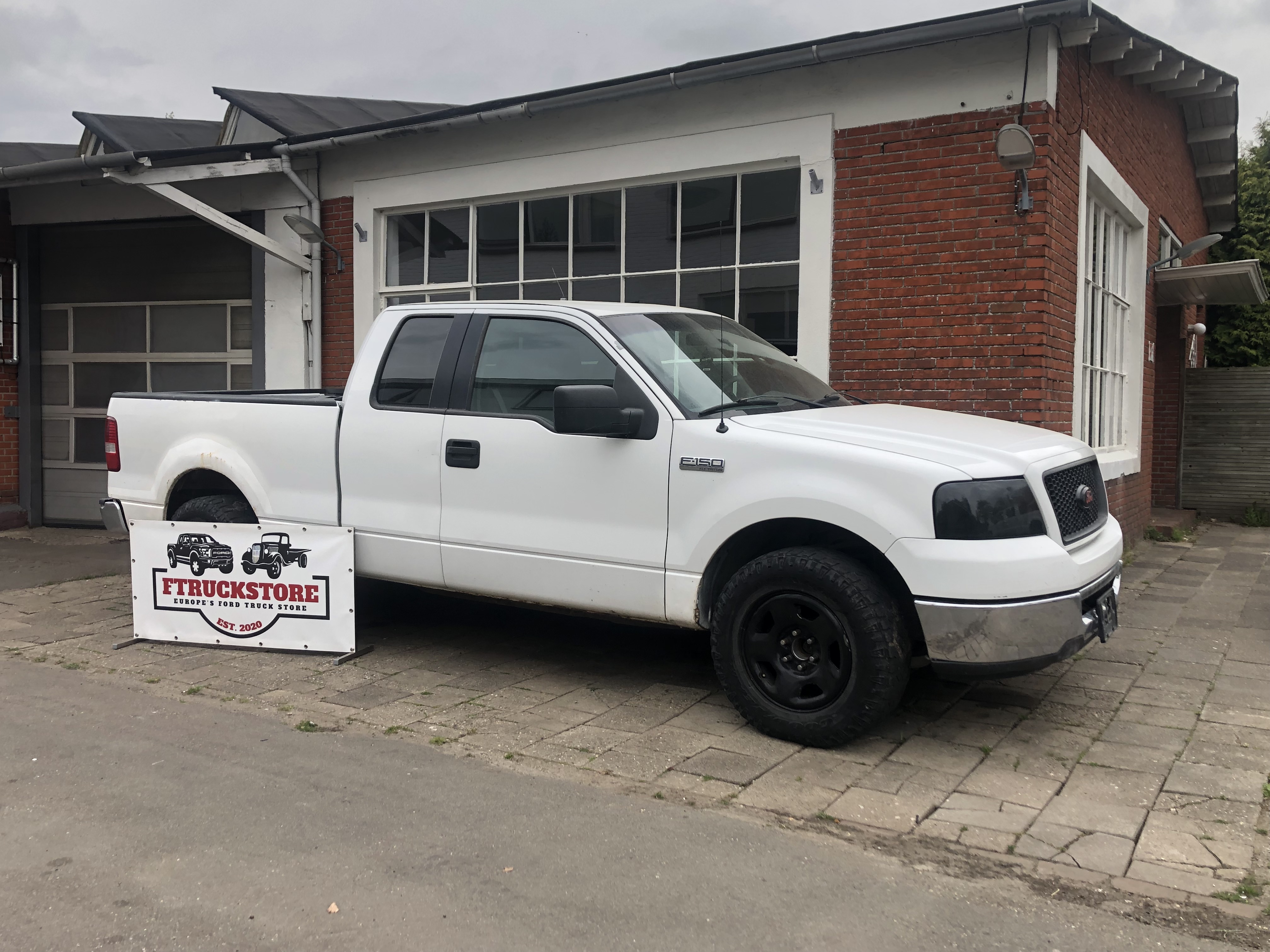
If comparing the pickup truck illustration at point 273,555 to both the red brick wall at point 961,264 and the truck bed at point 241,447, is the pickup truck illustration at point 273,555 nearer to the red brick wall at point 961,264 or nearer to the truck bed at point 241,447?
the truck bed at point 241,447

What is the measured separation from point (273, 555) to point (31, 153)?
9.08m

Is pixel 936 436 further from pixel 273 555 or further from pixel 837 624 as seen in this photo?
pixel 273 555

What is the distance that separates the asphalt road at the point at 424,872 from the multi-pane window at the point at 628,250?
488 centimetres

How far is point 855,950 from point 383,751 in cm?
229

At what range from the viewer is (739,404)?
4.97m

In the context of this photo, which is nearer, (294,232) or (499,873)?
(499,873)

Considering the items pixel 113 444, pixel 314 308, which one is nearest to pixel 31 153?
pixel 314 308

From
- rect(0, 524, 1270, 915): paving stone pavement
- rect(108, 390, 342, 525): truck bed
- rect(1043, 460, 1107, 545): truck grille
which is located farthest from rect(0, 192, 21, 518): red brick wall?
rect(1043, 460, 1107, 545): truck grille

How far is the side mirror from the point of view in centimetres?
469

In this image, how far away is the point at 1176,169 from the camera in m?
12.1

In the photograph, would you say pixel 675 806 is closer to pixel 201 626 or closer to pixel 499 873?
pixel 499 873

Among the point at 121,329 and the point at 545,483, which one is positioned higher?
the point at 121,329

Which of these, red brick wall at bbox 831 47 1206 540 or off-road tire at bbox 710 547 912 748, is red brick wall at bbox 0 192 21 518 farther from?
off-road tire at bbox 710 547 912 748

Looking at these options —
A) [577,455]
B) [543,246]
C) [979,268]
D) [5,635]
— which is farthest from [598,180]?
[5,635]
